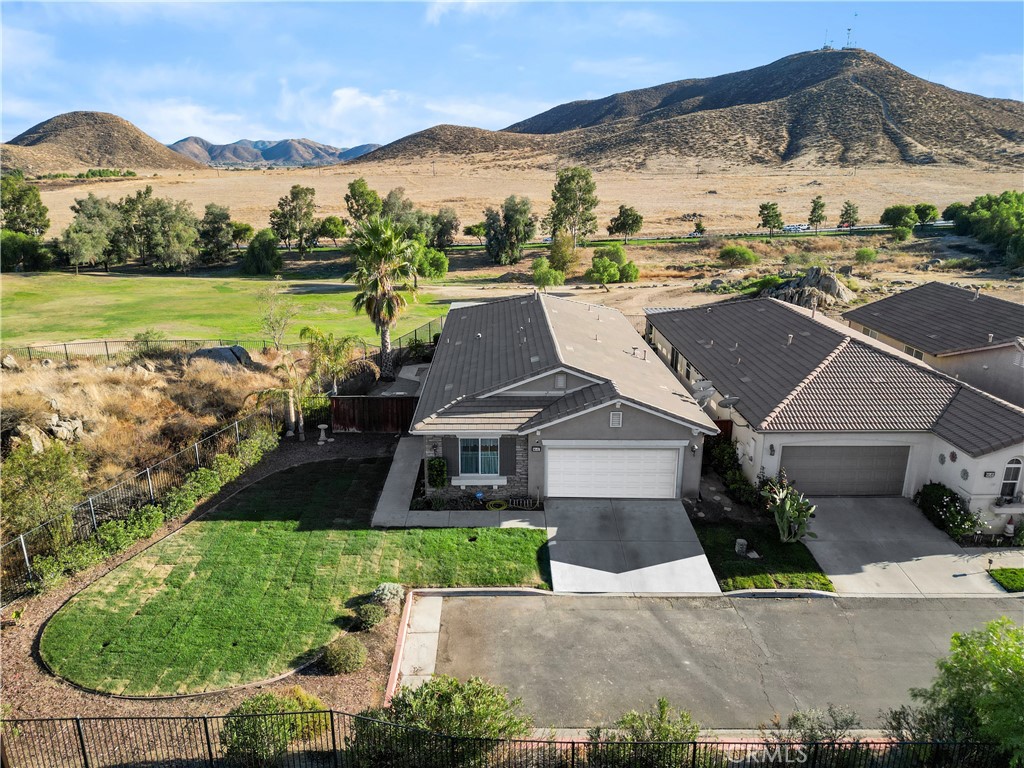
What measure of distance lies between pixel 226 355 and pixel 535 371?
63.8ft

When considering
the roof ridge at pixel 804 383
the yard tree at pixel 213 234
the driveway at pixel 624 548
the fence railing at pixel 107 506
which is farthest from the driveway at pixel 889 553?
the yard tree at pixel 213 234

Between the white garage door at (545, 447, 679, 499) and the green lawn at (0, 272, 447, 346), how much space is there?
24.1m

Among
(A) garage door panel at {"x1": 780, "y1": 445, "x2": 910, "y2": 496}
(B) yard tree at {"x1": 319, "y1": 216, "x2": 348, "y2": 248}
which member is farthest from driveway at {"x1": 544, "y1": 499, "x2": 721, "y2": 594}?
(B) yard tree at {"x1": 319, "y1": 216, "x2": 348, "y2": 248}

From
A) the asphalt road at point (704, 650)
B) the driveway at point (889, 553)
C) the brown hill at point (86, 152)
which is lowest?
the asphalt road at point (704, 650)

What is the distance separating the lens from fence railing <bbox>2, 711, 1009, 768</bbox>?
1047cm

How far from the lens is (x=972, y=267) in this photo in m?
66.1

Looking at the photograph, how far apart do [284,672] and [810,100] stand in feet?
590

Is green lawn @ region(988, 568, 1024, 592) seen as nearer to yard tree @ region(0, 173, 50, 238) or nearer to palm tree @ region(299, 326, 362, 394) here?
palm tree @ region(299, 326, 362, 394)

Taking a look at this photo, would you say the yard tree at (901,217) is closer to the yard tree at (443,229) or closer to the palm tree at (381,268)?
the yard tree at (443,229)

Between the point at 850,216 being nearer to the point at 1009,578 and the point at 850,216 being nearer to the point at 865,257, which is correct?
the point at 865,257

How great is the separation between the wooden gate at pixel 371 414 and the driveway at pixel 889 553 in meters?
15.3

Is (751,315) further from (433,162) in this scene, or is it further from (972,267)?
(433,162)

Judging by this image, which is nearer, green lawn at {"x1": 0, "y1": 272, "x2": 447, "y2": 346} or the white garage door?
the white garage door

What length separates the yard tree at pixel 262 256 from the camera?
70812mm
